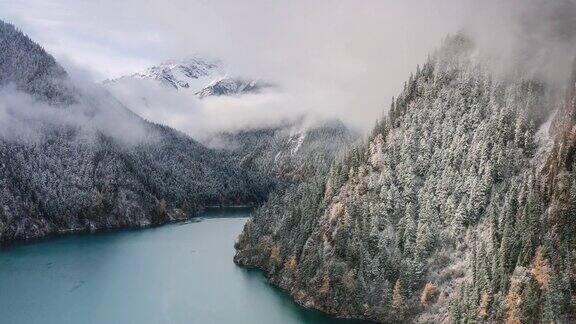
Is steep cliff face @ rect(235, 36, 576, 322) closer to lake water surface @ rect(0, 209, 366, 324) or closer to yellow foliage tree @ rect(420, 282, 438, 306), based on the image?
yellow foliage tree @ rect(420, 282, 438, 306)

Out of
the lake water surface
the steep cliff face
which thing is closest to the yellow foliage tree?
the steep cliff face

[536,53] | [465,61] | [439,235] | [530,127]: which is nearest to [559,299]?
[439,235]

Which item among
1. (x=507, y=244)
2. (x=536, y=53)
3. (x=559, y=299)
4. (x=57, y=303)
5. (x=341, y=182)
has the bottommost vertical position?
(x=57, y=303)

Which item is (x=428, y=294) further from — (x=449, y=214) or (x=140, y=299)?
(x=140, y=299)

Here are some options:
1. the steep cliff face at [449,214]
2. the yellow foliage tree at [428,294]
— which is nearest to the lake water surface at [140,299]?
the steep cliff face at [449,214]

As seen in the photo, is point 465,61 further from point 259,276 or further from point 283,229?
point 259,276

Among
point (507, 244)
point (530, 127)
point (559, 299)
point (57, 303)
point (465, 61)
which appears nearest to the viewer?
point (559, 299)

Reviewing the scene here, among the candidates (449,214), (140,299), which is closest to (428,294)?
(449,214)

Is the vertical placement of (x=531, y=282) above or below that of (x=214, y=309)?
above

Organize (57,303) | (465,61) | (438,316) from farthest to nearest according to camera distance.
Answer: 1. (465,61)
2. (57,303)
3. (438,316)
